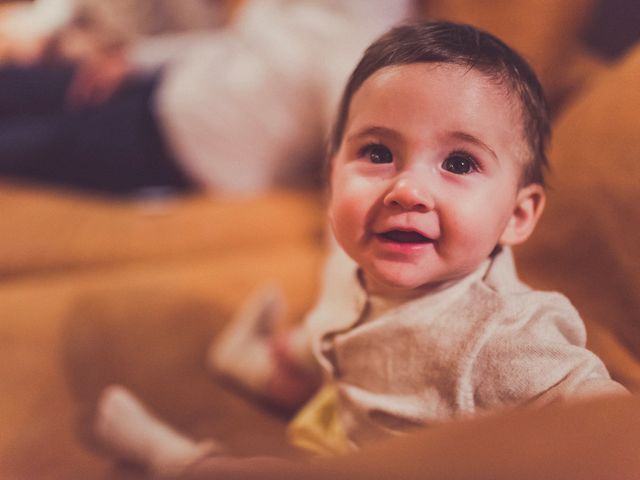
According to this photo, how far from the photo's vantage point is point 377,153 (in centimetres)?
41

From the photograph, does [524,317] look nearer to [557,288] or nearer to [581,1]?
[557,288]

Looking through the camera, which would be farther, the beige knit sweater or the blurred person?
the blurred person

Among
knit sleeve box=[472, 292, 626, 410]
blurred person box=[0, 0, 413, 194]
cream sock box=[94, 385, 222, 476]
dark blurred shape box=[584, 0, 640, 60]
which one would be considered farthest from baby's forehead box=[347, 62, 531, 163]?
blurred person box=[0, 0, 413, 194]

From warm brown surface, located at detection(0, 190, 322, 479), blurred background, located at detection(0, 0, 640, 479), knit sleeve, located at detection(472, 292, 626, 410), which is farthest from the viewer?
warm brown surface, located at detection(0, 190, 322, 479)

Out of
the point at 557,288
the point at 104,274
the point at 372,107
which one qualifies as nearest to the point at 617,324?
the point at 557,288

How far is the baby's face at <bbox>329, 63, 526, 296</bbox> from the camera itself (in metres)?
0.38

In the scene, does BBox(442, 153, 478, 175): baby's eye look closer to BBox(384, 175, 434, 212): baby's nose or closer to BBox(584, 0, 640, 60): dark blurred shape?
BBox(384, 175, 434, 212): baby's nose

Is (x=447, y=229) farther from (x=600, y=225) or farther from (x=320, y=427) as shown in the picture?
(x=320, y=427)

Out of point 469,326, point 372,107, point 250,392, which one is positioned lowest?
point 250,392

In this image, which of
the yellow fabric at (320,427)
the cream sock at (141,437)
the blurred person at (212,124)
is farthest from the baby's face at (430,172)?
the blurred person at (212,124)

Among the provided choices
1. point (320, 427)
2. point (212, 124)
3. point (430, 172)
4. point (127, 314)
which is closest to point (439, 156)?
point (430, 172)

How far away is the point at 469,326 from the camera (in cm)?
40

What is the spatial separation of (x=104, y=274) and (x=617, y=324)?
0.68 m

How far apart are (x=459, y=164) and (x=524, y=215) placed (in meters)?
0.07
